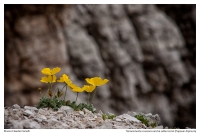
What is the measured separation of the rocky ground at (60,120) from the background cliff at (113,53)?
4344 mm

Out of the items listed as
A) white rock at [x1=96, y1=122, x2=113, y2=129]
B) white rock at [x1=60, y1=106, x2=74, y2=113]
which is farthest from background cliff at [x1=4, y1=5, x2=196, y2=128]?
white rock at [x1=96, y1=122, x2=113, y2=129]

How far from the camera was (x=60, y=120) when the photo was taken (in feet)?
6.66

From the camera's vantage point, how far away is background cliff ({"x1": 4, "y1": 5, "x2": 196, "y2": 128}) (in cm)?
650

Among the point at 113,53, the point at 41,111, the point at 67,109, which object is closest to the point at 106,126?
the point at 67,109

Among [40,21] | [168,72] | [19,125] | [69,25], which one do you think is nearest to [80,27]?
[69,25]

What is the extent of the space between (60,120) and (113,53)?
18.5 feet

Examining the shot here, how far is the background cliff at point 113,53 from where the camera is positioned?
6.50 meters

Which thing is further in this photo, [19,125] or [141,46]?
[141,46]

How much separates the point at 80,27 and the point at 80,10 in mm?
391

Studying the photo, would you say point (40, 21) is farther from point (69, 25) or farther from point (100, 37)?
point (100, 37)

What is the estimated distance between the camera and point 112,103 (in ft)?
25.1

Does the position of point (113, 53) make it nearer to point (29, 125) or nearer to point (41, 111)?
point (41, 111)

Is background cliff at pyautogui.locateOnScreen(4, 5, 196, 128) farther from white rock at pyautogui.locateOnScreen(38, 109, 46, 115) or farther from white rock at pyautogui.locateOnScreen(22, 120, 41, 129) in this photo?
white rock at pyautogui.locateOnScreen(22, 120, 41, 129)

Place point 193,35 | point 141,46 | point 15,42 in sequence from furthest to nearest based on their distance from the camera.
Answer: point 193,35 < point 141,46 < point 15,42
